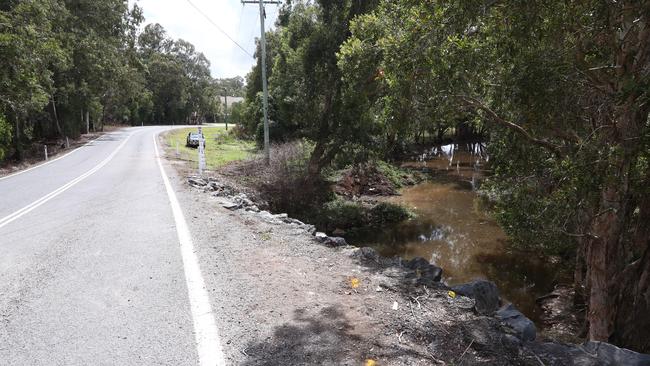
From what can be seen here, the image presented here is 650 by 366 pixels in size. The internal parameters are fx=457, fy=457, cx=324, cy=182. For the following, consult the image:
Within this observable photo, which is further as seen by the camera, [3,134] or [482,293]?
[3,134]

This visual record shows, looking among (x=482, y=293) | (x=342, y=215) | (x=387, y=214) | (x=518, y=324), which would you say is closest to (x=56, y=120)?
(x=342, y=215)

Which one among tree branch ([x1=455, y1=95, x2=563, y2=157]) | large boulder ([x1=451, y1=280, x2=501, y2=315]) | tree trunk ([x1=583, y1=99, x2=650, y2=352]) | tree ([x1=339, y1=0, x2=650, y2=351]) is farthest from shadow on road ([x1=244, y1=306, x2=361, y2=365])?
tree branch ([x1=455, y1=95, x2=563, y2=157])

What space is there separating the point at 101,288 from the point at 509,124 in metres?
7.40

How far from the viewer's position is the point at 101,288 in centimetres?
564

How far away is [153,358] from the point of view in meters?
3.93

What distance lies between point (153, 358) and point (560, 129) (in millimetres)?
6810

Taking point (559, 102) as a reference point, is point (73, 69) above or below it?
above

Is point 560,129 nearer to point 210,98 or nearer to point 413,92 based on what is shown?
point 413,92

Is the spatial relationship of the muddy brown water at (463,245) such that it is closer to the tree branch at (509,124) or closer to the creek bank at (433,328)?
the tree branch at (509,124)

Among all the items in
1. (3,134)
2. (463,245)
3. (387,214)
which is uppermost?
(3,134)

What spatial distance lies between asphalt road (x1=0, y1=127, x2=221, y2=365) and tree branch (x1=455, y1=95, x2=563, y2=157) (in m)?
6.14

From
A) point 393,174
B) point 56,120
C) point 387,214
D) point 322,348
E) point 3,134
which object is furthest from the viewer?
point 56,120

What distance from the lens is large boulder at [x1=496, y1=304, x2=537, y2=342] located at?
4.77 m

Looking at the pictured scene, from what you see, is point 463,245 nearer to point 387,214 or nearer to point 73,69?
point 387,214
